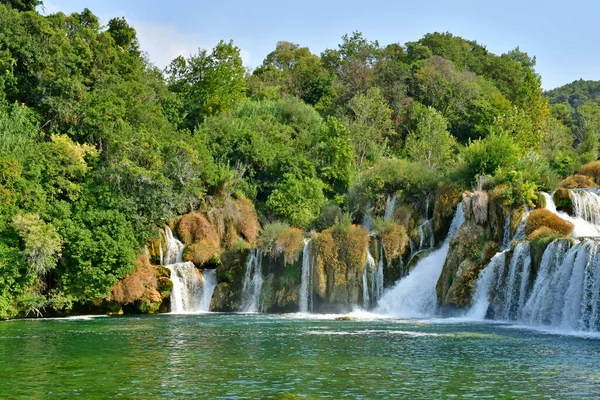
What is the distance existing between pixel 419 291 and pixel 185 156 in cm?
1703

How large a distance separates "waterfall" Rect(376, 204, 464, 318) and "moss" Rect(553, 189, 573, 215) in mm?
5170

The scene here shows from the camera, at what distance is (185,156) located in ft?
150

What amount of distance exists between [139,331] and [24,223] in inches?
416

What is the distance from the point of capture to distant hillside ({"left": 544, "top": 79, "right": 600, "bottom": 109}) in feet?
402

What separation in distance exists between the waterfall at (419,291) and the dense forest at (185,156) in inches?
114

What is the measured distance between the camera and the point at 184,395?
16.3 metres

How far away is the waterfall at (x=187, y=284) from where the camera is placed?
41.9 m

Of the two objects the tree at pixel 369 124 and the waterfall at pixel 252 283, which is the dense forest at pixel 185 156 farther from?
the waterfall at pixel 252 283

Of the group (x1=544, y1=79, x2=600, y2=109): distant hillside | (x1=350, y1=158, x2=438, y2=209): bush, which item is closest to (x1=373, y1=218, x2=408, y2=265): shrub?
(x1=350, y1=158, x2=438, y2=209): bush

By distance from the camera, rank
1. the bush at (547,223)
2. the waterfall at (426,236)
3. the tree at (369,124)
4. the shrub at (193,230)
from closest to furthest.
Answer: the bush at (547,223) < the waterfall at (426,236) < the shrub at (193,230) < the tree at (369,124)

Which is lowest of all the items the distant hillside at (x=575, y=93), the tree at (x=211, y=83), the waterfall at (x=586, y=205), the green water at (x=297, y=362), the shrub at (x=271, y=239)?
the green water at (x=297, y=362)

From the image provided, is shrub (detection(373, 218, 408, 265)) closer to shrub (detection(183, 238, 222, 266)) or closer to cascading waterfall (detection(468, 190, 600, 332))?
cascading waterfall (detection(468, 190, 600, 332))

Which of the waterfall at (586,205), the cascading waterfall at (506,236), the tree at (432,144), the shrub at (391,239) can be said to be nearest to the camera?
the cascading waterfall at (506,236)

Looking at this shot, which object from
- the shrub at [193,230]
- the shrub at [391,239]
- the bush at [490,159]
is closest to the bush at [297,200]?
the shrub at [193,230]
